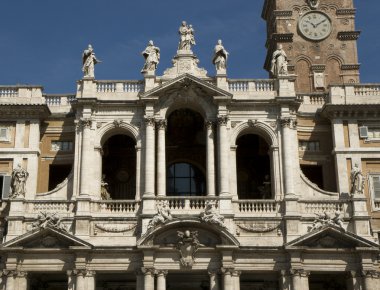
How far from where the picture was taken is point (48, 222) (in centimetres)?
3550

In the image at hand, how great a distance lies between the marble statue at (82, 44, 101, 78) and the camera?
39.4m

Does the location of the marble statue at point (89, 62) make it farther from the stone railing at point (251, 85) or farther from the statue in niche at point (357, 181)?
the statue in niche at point (357, 181)

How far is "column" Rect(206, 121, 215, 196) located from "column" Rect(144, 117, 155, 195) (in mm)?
2915

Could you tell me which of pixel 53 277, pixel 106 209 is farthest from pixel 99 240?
pixel 53 277

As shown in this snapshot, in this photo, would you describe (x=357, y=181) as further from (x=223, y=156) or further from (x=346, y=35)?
(x=346, y=35)

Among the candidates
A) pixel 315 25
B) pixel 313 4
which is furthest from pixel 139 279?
pixel 313 4

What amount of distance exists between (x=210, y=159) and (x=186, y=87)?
165 inches

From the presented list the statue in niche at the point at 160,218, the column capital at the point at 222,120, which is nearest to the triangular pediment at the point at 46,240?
the statue in niche at the point at 160,218

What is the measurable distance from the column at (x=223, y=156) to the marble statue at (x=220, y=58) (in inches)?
129

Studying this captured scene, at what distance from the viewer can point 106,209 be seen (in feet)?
121

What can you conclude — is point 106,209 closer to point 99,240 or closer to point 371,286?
point 99,240

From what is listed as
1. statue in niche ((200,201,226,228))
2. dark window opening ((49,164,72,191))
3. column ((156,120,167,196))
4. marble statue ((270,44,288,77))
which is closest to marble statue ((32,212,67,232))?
dark window opening ((49,164,72,191))

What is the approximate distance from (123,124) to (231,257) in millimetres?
9478

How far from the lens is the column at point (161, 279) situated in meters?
34.9
